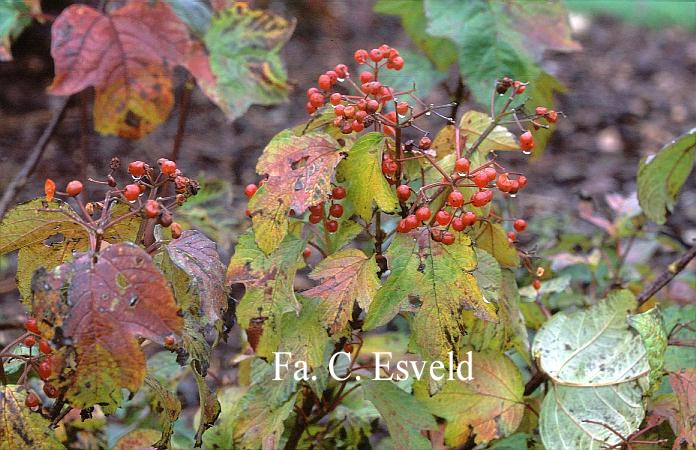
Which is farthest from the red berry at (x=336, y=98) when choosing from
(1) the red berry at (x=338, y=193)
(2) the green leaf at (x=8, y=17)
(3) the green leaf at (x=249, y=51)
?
(2) the green leaf at (x=8, y=17)

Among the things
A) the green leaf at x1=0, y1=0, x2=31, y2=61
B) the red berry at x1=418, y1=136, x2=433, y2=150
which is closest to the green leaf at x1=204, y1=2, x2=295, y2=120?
the green leaf at x1=0, y1=0, x2=31, y2=61

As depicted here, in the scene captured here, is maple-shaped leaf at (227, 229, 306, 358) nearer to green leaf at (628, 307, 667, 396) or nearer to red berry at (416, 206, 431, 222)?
red berry at (416, 206, 431, 222)

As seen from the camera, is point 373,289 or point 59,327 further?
point 373,289

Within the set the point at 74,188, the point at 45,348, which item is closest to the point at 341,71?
the point at 74,188

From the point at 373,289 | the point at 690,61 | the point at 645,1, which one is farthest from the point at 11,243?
the point at 645,1

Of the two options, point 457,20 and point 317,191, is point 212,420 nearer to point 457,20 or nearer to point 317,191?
point 317,191
